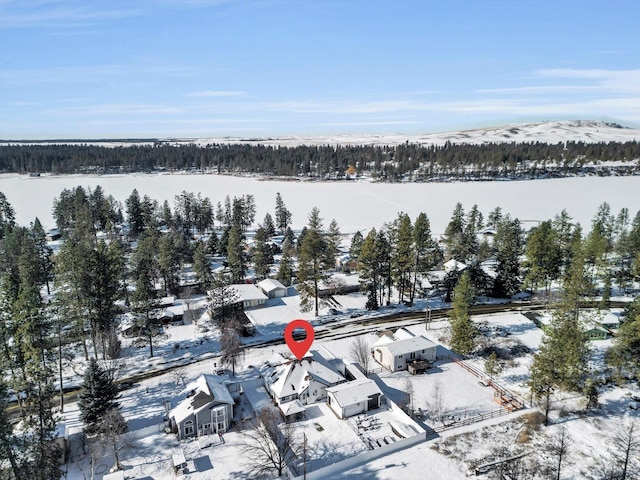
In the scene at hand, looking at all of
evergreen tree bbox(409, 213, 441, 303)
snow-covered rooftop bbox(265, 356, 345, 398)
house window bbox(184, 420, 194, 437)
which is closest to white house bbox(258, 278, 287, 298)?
evergreen tree bbox(409, 213, 441, 303)

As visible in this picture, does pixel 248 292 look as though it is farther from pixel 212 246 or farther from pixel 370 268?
pixel 212 246

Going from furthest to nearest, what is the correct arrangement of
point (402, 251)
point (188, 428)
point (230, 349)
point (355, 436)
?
1. point (402, 251)
2. point (230, 349)
3. point (188, 428)
4. point (355, 436)

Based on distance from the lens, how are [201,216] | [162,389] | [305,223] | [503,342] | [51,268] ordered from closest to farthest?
1. [162,389]
2. [503,342]
3. [51,268]
4. [201,216]
5. [305,223]

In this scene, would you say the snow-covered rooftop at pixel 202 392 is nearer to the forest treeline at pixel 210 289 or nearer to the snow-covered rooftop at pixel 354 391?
the forest treeline at pixel 210 289

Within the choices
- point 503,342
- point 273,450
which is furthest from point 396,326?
point 273,450

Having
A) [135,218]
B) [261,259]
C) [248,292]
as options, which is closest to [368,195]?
[135,218]

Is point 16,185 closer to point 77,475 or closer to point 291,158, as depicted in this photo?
point 291,158

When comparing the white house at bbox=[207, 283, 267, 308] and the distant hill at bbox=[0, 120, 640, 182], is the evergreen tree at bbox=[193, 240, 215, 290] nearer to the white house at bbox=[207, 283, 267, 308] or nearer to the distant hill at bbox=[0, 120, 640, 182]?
the white house at bbox=[207, 283, 267, 308]
